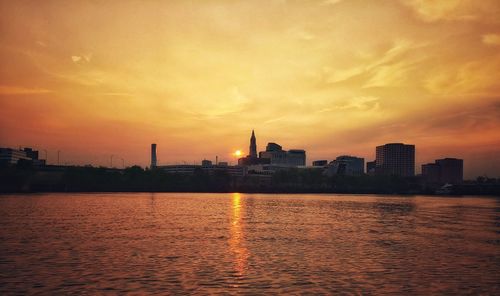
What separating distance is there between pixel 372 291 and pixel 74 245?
32115 mm

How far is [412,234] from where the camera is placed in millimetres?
65562

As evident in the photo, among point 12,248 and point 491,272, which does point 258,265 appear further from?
point 12,248

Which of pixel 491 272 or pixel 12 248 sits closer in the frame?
pixel 491 272

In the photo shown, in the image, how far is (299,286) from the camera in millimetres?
30922

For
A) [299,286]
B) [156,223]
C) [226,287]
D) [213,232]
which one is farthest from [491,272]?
[156,223]

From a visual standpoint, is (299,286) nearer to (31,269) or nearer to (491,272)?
(491,272)

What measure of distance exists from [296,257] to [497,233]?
4257 centimetres

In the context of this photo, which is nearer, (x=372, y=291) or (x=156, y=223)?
(x=372, y=291)

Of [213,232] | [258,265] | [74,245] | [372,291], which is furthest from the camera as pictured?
[213,232]

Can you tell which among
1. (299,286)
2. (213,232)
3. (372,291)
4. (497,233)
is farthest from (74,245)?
(497,233)

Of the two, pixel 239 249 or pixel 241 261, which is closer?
pixel 241 261

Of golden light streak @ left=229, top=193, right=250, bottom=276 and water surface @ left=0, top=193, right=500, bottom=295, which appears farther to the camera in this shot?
golden light streak @ left=229, top=193, right=250, bottom=276

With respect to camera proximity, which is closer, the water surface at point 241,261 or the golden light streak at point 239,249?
the water surface at point 241,261

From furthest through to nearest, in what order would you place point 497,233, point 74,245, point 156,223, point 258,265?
1. point 156,223
2. point 497,233
3. point 74,245
4. point 258,265
